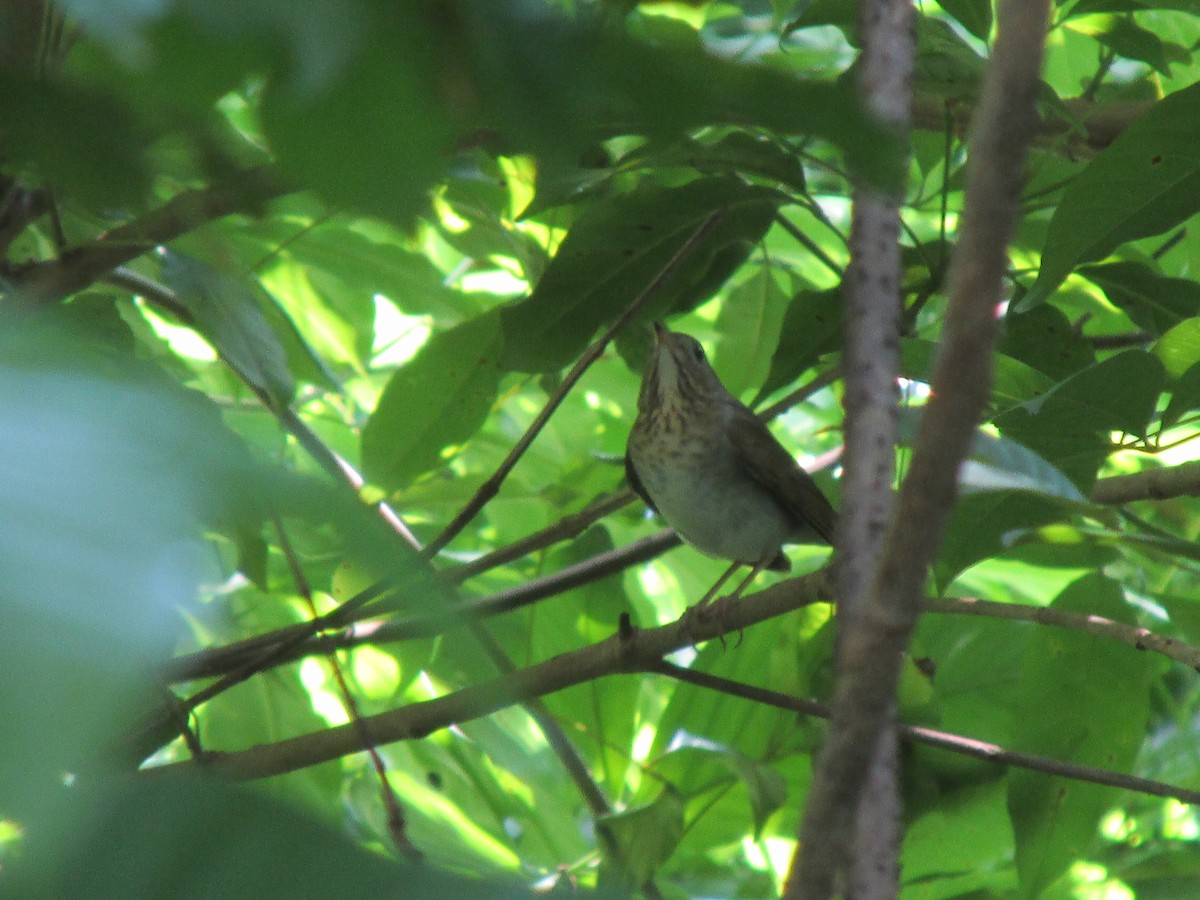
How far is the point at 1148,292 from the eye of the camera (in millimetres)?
2254

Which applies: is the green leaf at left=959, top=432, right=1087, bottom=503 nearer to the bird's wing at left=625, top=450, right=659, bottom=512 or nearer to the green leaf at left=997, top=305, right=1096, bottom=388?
the green leaf at left=997, top=305, right=1096, bottom=388

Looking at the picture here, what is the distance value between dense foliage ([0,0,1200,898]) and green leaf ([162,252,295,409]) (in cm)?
1

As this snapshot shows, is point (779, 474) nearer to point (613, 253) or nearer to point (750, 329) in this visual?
point (750, 329)

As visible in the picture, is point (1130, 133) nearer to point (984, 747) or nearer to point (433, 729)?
point (984, 747)

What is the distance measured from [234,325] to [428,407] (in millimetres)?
676

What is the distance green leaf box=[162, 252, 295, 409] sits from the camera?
2031mm

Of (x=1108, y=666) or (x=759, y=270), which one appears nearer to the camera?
(x=1108, y=666)

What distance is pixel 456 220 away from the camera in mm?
3055

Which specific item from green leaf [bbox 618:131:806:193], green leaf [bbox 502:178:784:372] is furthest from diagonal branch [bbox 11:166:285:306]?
green leaf [bbox 618:131:806:193]

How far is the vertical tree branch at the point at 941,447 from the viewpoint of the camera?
557mm

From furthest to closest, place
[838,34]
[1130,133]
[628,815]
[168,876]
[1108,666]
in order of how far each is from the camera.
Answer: [838,34]
[1108,666]
[628,815]
[1130,133]
[168,876]

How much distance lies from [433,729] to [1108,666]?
1163mm

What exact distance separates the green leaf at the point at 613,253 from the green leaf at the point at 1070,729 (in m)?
0.90

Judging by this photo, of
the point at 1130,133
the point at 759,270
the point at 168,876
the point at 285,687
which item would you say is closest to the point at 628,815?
the point at 285,687
